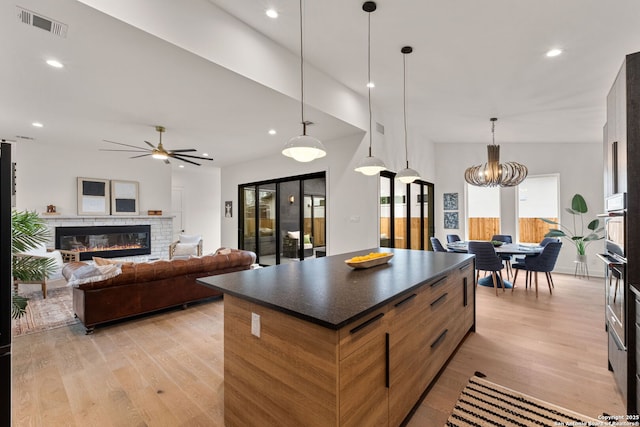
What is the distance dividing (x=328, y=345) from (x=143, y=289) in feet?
10.9

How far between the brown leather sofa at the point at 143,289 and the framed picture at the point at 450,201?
18.7 ft

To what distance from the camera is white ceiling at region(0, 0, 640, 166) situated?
2.51 m

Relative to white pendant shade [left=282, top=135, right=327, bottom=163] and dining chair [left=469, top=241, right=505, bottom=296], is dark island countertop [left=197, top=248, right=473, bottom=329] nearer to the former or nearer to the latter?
white pendant shade [left=282, top=135, right=327, bottom=163]

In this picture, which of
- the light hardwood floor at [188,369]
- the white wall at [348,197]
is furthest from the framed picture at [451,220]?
the light hardwood floor at [188,369]

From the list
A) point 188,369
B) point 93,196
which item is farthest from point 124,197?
point 188,369

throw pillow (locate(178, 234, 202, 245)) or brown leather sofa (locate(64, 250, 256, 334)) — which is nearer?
brown leather sofa (locate(64, 250, 256, 334))

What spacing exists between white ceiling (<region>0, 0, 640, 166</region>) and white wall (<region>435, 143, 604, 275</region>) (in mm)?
1110

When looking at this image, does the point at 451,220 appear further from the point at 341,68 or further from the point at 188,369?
the point at 188,369

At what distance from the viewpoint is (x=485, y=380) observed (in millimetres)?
2299

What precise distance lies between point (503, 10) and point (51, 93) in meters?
5.00

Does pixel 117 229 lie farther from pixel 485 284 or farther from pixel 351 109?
pixel 485 284

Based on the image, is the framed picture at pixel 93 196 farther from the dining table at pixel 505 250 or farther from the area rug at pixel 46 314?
the dining table at pixel 505 250

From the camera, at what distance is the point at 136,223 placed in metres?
7.16

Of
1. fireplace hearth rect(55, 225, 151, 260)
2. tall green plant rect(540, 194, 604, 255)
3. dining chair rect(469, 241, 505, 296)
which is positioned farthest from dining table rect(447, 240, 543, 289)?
fireplace hearth rect(55, 225, 151, 260)
